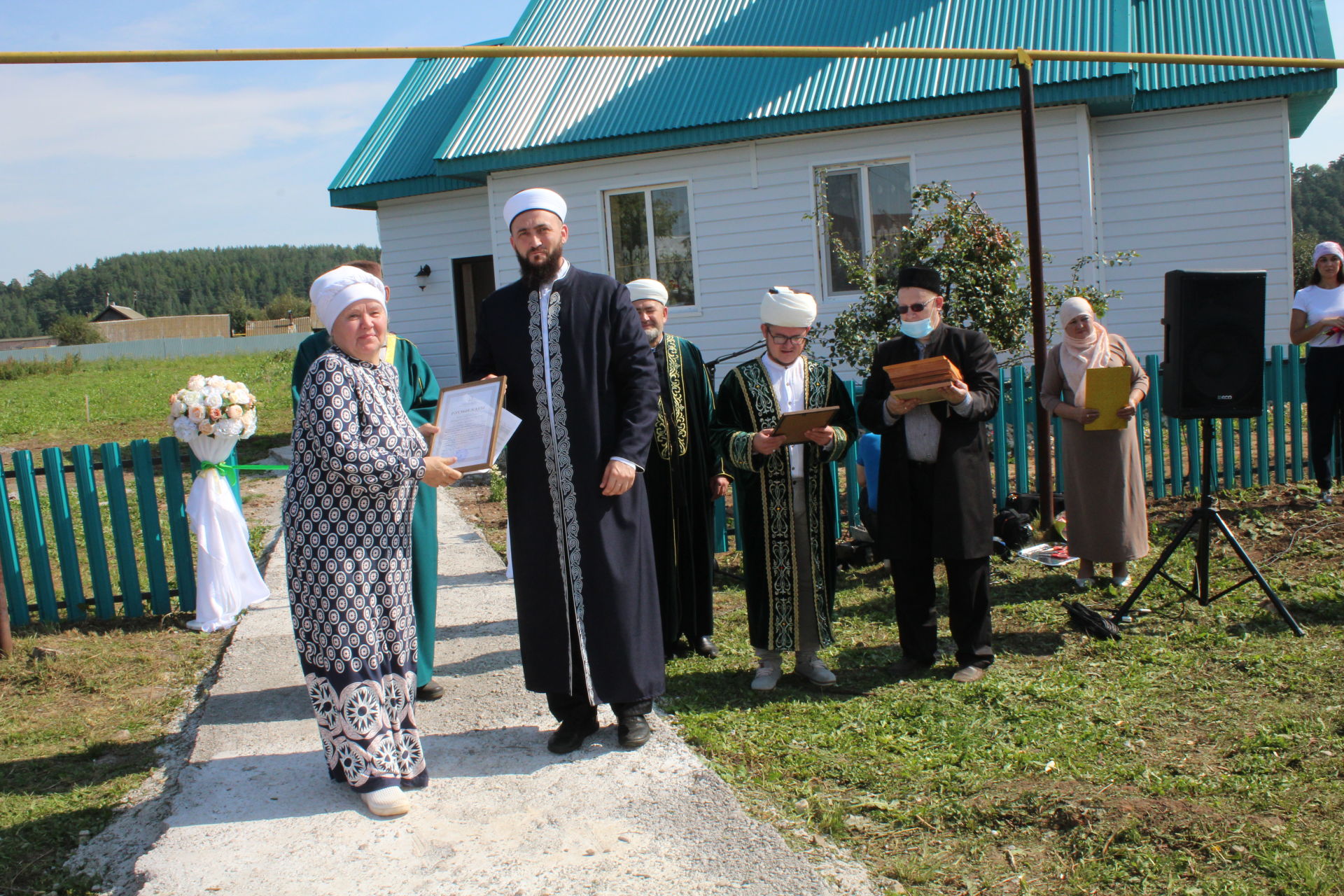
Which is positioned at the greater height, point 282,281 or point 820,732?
point 282,281

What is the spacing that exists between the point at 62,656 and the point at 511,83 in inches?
417

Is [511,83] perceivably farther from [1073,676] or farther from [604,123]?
[1073,676]

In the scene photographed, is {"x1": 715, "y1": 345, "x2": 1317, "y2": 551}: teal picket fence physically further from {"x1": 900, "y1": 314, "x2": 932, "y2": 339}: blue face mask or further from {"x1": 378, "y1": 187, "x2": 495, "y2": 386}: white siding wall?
{"x1": 378, "y1": 187, "x2": 495, "y2": 386}: white siding wall

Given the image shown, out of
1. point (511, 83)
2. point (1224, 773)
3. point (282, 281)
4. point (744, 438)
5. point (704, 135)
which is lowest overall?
point (1224, 773)

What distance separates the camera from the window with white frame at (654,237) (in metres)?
13.5

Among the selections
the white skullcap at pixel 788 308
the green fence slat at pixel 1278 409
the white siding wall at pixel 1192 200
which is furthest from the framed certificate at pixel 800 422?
the white siding wall at pixel 1192 200

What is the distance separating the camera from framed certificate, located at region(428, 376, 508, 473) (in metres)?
3.82

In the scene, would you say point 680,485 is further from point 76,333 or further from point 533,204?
point 76,333

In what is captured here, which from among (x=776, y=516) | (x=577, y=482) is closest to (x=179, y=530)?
(x=577, y=482)

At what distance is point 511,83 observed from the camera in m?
14.3

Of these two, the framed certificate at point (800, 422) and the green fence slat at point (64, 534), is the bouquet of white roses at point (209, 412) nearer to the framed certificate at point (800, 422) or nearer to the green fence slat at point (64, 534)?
the green fence slat at point (64, 534)

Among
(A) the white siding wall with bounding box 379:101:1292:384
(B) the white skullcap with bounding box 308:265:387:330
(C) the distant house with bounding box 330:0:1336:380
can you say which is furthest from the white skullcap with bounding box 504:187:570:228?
(A) the white siding wall with bounding box 379:101:1292:384

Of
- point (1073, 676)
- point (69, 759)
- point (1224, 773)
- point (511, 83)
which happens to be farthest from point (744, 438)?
point (511, 83)

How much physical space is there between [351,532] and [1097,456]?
4.31 meters
